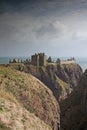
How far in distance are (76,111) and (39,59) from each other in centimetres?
8362

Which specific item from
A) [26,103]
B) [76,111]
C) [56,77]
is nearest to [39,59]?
[56,77]

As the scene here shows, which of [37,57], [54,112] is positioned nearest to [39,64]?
[37,57]

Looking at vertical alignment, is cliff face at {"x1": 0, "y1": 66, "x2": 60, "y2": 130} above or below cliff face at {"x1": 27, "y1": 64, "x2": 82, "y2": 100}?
above

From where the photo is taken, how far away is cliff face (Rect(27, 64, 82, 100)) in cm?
15685

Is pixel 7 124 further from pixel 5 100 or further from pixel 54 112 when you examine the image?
pixel 54 112

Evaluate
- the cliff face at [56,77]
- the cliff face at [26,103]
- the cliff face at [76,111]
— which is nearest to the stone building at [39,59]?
the cliff face at [56,77]

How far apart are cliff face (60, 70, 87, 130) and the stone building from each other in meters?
60.9

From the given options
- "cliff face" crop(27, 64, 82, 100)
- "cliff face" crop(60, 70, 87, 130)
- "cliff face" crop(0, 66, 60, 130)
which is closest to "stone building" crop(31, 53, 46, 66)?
"cliff face" crop(27, 64, 82, 100)

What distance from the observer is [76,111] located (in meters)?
84.8

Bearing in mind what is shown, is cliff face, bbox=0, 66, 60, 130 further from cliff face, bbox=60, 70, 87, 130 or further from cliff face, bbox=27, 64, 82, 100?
cliff face, bbox=27, 64, 82, 100

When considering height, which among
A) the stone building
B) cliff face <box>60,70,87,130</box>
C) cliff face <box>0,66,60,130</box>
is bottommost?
cliff face <box>60,70,87,130</box>

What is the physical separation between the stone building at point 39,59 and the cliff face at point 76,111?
6093cm

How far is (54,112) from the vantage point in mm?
32188

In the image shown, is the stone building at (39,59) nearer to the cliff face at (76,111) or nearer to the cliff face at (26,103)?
the cliff face at (76,111)
